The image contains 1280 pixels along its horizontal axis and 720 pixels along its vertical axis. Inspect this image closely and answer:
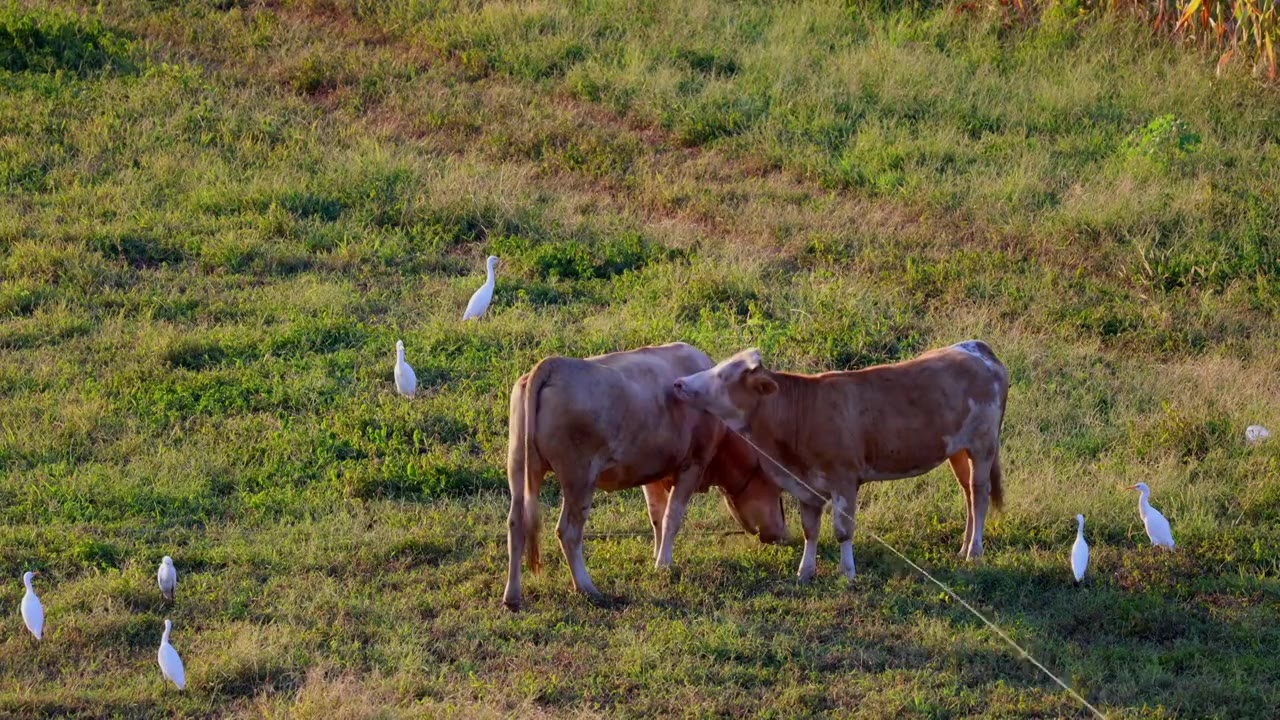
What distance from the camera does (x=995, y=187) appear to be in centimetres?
1450

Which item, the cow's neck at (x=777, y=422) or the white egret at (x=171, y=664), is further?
the cow's neck at (x=777, y=422)

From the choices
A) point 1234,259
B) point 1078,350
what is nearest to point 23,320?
point 1078,350

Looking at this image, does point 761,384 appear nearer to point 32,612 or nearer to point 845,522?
point 845,522

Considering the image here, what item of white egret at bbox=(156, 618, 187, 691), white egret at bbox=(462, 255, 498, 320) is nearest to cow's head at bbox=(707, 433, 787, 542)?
white egret at bbox=(156, 618, 187, 691)

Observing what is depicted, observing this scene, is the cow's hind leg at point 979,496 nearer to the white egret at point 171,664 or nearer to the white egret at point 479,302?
the white egret at point 171,664

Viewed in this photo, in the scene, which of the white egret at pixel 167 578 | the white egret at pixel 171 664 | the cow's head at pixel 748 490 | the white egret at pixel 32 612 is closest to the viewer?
the white egret at pixel 171 664

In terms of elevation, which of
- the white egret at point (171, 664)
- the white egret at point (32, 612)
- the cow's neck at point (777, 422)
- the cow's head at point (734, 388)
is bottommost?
the white egret at point (32, 612)

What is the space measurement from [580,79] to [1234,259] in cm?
697

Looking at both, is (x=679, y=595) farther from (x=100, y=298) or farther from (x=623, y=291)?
(x=100, y=298)

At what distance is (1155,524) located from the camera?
340 inches

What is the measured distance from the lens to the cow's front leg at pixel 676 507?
8.57 meters

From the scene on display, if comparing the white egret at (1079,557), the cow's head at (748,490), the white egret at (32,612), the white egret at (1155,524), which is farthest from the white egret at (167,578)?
the white egret at (1155,524)

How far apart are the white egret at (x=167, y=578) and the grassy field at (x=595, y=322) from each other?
0.08 m

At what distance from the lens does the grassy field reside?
750 centimetres
